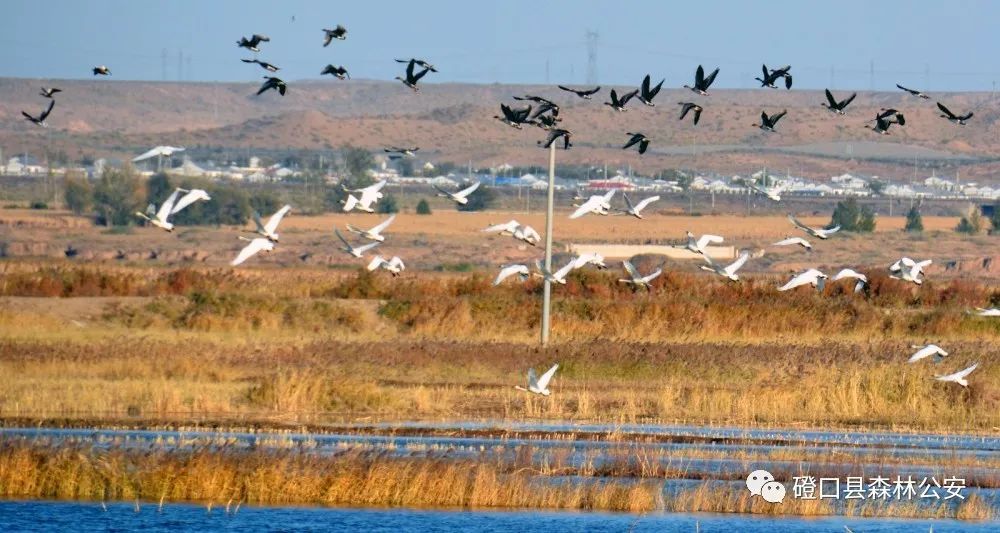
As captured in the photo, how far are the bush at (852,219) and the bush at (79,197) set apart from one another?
1352 inches

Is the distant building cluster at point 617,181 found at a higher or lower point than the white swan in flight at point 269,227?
lower

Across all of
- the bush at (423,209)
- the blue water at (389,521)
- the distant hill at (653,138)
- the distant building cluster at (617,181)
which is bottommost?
the bush at (423,209)

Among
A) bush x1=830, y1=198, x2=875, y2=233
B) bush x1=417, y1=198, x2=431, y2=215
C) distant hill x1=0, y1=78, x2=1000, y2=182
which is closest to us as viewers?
Answer: bush x1=830, y1=198, x2=875, y2=233

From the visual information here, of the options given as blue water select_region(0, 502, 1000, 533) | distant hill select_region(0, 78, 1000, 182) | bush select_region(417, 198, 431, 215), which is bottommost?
bush select_region(417, 198, 431, 215)

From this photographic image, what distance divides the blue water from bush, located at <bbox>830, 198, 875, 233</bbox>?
6132 cm

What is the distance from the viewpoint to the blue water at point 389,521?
17922 millimetres

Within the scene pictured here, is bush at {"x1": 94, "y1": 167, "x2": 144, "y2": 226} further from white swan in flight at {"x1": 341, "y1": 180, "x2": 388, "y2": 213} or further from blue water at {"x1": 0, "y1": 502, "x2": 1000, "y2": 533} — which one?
blue water at {"x1": 0, "y1": 502, "x2": 1000, "y2": 533}

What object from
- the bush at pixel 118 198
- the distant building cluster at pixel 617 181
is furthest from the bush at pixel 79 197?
the distant building cluster at pixel 617 181

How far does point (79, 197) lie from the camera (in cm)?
8550

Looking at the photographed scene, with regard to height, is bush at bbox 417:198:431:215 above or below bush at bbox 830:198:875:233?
below

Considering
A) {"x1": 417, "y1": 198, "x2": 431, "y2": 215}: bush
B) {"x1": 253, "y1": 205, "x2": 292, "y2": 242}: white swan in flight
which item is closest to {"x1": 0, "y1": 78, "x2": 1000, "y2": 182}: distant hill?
{"x1": 417, "y1": 198, "x2": 431, "y2": 215}: bush

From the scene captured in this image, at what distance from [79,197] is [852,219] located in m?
35.8

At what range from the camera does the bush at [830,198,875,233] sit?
79.5 meters

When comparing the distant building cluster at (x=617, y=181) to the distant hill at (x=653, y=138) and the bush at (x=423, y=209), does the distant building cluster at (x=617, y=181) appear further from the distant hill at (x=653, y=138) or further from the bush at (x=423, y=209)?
the bush at (x=423, y=209)
